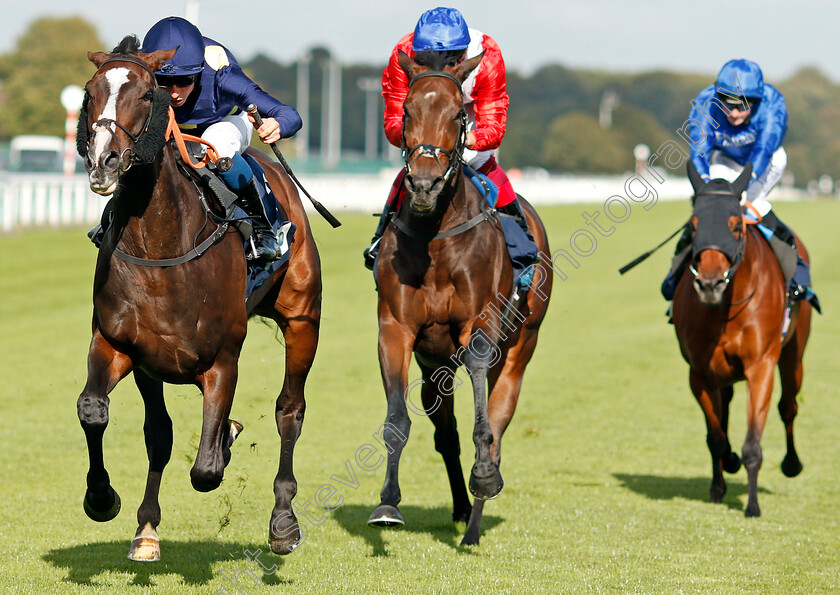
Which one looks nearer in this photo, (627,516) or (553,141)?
(627,516)

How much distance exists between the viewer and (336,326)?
15.6 m

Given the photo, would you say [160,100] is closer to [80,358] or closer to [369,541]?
[369,541]

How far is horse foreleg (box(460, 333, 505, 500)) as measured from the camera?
17.4ft

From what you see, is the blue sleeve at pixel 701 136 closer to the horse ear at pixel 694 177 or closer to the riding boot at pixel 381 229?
the horse ear at pixel 694 177

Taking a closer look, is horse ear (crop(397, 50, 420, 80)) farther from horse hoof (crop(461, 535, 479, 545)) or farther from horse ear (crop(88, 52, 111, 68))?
horse hoof (crop(461, 535, 479, 545))

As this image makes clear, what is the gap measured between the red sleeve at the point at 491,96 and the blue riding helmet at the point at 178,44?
1492mm

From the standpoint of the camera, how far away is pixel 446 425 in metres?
6.64

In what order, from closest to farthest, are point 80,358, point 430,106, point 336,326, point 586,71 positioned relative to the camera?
point 430,106
point 80,358
point 336,326
point 586,71

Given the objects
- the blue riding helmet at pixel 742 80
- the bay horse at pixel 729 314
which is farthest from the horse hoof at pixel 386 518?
the blue riding helmet at pixel 742 80

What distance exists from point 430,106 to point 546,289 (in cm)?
236

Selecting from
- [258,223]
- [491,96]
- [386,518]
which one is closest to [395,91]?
[491,96]

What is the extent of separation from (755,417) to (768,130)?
1971 millimetres

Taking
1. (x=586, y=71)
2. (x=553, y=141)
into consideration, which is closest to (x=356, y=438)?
(x=553, y=141)

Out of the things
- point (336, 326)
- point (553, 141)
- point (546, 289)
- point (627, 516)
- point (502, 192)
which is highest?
point (502, 192)
